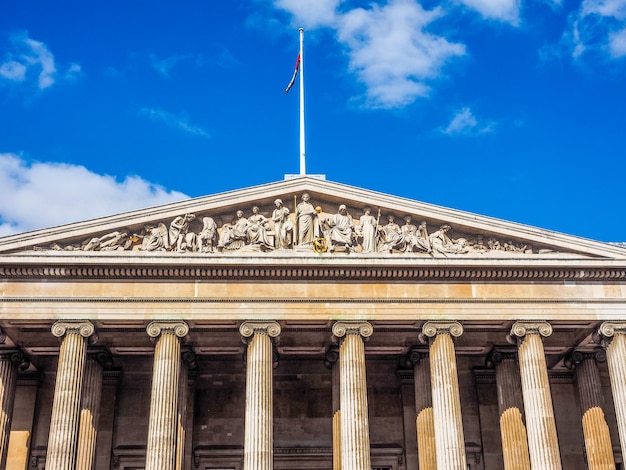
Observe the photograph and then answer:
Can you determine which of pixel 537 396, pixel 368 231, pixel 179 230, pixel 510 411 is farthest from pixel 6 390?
pixel 537 396

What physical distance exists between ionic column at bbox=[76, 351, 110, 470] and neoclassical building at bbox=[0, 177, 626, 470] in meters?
0.07

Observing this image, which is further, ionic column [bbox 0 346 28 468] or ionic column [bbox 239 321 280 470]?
ionic column [bbox 0 346 28 468]

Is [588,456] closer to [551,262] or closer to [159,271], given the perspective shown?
[551,262]

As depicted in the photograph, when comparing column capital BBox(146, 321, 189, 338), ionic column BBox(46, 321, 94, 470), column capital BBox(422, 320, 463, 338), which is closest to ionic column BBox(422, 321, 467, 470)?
column capital BBox(422, 320, 463, 338)

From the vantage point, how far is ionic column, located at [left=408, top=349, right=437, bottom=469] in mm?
33281

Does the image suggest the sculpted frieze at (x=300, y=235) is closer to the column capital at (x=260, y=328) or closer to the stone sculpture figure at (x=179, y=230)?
the stone sculpture figure at (x=179, y=230)

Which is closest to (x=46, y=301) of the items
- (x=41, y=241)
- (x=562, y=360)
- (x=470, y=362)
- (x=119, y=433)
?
(x=41, y=241)

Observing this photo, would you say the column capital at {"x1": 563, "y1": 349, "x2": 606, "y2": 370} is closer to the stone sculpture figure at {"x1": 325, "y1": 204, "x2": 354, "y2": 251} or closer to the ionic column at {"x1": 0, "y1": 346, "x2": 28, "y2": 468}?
the stone sculpture figure at {"x1": 325, "y1": 204, "x2": 354, "y2": 251}

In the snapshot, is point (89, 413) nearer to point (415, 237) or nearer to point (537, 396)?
point (415, 237)

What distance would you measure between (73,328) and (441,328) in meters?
13.1

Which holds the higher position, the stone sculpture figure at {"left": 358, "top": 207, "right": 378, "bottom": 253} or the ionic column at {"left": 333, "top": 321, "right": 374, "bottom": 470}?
the stone sculpture figure at {"left": 358, "top": 207, "right": 378, "bottom": 253}

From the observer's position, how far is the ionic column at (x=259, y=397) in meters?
30.2

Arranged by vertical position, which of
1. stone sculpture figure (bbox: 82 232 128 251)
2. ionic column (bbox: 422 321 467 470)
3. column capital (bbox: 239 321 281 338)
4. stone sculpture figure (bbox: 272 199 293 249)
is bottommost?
ionic column (bbox: 422 321 467 470)

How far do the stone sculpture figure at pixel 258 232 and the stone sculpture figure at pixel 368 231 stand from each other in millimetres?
3419
